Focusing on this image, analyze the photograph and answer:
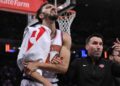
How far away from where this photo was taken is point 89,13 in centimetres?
1750

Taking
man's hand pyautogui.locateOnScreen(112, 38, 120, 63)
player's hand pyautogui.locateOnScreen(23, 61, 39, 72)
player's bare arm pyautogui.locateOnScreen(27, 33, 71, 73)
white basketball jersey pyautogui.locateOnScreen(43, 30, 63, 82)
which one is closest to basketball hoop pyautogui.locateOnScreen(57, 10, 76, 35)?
man's hand pyautogui.locateOnScreen(112, 38, 120, 63)

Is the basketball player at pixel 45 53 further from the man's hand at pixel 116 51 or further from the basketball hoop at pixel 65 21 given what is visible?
the basketball hoop at pixel 65 21

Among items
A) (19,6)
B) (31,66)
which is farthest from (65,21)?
(31,66)

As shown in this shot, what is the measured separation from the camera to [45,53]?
367cm

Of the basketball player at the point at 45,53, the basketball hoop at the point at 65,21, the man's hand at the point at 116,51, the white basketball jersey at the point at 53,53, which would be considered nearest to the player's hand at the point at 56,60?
the basketball player at the point at 45,53

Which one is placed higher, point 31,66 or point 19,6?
point 19,6

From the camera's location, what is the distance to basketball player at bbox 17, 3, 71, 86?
11.6 feet

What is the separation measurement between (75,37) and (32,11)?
10988 mm

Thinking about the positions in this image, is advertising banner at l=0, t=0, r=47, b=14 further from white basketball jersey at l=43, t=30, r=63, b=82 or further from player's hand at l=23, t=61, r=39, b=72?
player's hand at l=23, t=61, r=39, b=72

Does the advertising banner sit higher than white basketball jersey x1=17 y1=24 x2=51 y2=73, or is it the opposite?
the advertising banner

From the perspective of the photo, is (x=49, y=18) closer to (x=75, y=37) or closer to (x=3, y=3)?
(x=3, y=3)

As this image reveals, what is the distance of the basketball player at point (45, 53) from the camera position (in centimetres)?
355

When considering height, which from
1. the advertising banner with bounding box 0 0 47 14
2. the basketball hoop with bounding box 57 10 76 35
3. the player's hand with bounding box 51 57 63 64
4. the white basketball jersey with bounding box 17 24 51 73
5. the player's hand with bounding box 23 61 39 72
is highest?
the advertising banner with bounding box 0 0 47 14

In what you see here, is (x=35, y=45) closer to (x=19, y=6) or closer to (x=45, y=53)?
(x=45, y=53)
